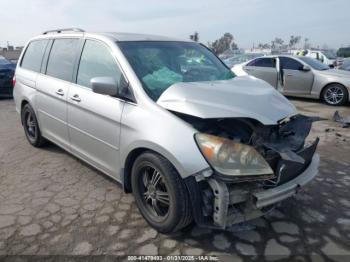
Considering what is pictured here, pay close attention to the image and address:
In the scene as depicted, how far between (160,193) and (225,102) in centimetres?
101

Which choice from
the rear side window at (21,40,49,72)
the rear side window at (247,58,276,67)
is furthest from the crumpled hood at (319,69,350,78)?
the rear side window at (21,40,49,72)

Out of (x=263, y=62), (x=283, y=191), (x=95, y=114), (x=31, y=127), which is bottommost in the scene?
(x=31, y=127)

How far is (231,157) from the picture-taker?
8.40 feet

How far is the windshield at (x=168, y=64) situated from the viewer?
3.28 m

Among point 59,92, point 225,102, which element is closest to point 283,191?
point 225,102

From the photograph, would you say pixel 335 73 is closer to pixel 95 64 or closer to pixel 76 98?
pixel 95 64

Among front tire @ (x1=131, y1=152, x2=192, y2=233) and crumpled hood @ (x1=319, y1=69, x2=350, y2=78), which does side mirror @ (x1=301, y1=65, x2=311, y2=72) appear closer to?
crumpled hood @ (x1=319, y1=69, x2=350, y2=78)

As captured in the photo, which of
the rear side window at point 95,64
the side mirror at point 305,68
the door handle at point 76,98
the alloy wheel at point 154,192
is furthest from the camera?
the side mirror at point 305,68

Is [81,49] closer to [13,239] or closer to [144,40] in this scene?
[144,40]

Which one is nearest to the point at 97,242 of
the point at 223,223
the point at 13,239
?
the point at 13,239

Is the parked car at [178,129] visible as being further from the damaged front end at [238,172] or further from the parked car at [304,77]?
the parked car at [304,77]

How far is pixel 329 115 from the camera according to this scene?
8281 mm

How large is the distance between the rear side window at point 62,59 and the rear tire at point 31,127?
3.03ft

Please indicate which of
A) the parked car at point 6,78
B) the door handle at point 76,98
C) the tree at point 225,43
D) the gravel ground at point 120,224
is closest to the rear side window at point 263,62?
the gravel ground at point 120,224
